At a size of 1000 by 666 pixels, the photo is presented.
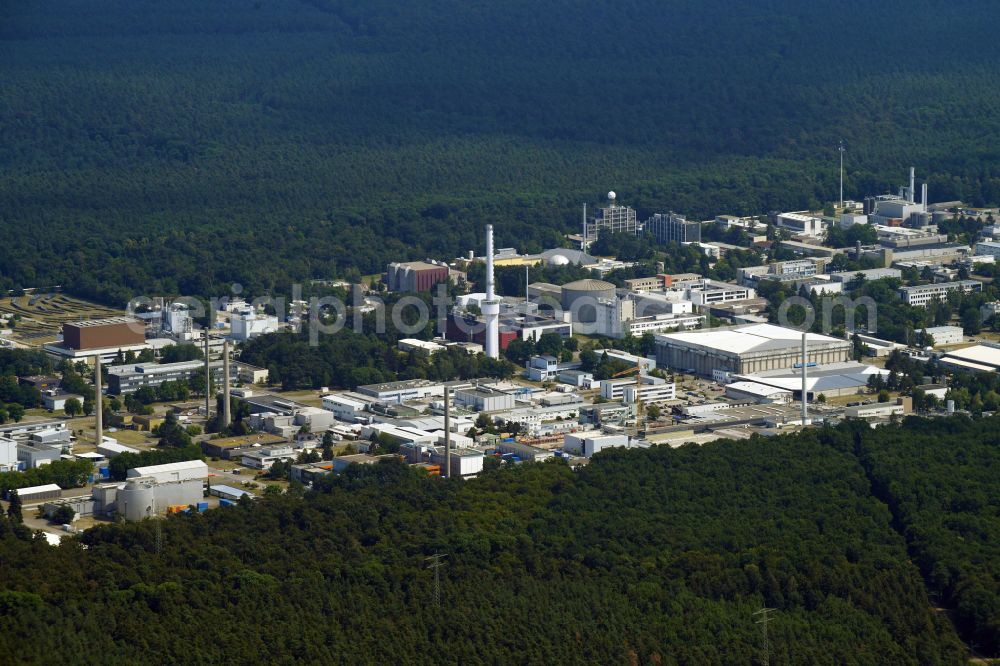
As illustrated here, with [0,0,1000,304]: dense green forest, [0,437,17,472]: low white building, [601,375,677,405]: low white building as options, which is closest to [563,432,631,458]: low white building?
[601,375,677,405]: low white building

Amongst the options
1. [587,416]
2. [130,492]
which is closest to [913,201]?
[587,416]

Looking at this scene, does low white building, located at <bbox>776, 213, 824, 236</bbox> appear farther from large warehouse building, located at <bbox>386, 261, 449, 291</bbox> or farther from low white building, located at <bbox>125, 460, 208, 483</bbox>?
low white building, located at <bbox>125, 460, 208, 483</bbox>

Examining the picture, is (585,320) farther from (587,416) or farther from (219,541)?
(219,541)

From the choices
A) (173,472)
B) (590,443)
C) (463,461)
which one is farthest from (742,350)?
(173,472)

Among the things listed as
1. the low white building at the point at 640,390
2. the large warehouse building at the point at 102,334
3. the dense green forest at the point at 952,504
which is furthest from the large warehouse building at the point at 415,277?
the dense green forest at the point at 952,504

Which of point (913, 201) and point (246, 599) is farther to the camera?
point (913, 201)

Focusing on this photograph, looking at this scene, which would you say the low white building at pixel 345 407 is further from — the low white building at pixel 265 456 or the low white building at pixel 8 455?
the low white building at pixel 8 455

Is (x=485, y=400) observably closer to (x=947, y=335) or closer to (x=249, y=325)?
(x=249, y=325)
